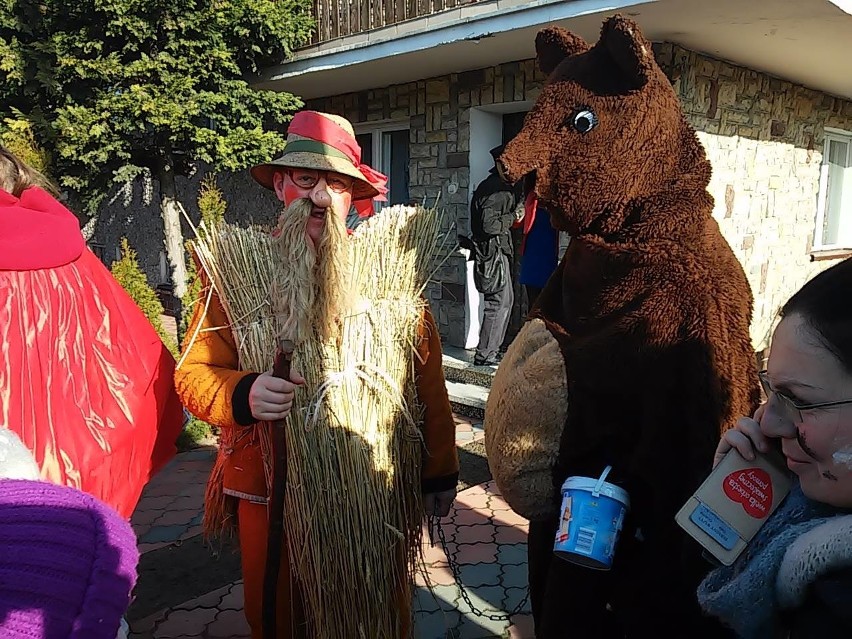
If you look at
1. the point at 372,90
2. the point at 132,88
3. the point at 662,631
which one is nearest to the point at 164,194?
the point at 132,88

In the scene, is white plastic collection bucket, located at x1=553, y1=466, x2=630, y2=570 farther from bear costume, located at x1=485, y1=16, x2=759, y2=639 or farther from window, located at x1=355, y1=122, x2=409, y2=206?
window, located at x1=355, y1=122, x2=409, y2=206

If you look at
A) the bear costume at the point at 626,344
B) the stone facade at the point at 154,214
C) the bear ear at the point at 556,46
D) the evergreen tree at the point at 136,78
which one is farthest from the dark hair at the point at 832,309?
the stone facade at the point at 154,214

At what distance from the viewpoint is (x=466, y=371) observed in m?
5.99

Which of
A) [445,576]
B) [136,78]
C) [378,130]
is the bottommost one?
[445,576]

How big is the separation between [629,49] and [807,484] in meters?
1.01

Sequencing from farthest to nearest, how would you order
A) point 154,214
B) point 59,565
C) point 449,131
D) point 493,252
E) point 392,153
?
point 154,214 < point 392,153 < point 449,131 < point 493,252 < point 59,565

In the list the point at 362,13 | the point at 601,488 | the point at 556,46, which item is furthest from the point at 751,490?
the point at 362,13

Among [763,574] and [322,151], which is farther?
[322,151]

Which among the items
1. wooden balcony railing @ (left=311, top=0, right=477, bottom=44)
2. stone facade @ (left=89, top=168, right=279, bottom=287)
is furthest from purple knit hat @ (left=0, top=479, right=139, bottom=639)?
stone facade @ (left=89, top=168, right=279, bottom=287)

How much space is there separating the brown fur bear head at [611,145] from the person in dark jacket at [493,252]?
428 centimetres

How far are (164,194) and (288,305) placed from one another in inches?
268

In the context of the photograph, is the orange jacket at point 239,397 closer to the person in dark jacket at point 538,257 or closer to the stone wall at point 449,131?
the person in dark jacket at point 538,257

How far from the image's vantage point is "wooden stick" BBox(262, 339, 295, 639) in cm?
162

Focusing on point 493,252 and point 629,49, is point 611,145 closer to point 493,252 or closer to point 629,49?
point 629,49
